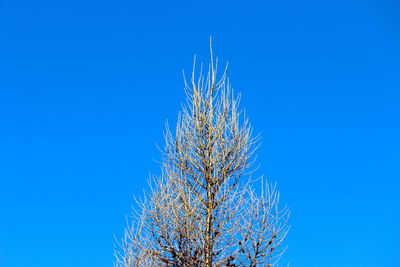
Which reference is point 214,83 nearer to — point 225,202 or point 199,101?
point 199,101

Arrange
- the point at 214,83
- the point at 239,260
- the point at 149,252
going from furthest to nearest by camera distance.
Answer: the point at 214,83, the point at 149,252, the point at 239,260

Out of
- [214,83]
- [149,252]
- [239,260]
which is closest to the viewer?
[239,260]

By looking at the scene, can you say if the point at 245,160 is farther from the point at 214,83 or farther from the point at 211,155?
the point at 214,83

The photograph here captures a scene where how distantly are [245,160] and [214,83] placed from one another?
1.62 metres

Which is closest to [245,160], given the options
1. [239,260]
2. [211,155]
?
[211,155]

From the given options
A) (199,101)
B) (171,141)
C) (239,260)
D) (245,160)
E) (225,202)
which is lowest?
(239,260)

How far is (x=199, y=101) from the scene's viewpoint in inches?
283

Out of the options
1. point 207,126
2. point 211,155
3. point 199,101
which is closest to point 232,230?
point 211,155

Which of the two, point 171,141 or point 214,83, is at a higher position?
point 214,83

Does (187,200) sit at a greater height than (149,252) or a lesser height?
greater

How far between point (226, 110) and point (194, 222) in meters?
2.15

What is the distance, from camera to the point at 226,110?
7219 millimetres

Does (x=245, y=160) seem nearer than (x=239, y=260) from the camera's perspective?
No

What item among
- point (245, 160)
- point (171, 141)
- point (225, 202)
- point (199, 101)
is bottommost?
point (225, 202)
